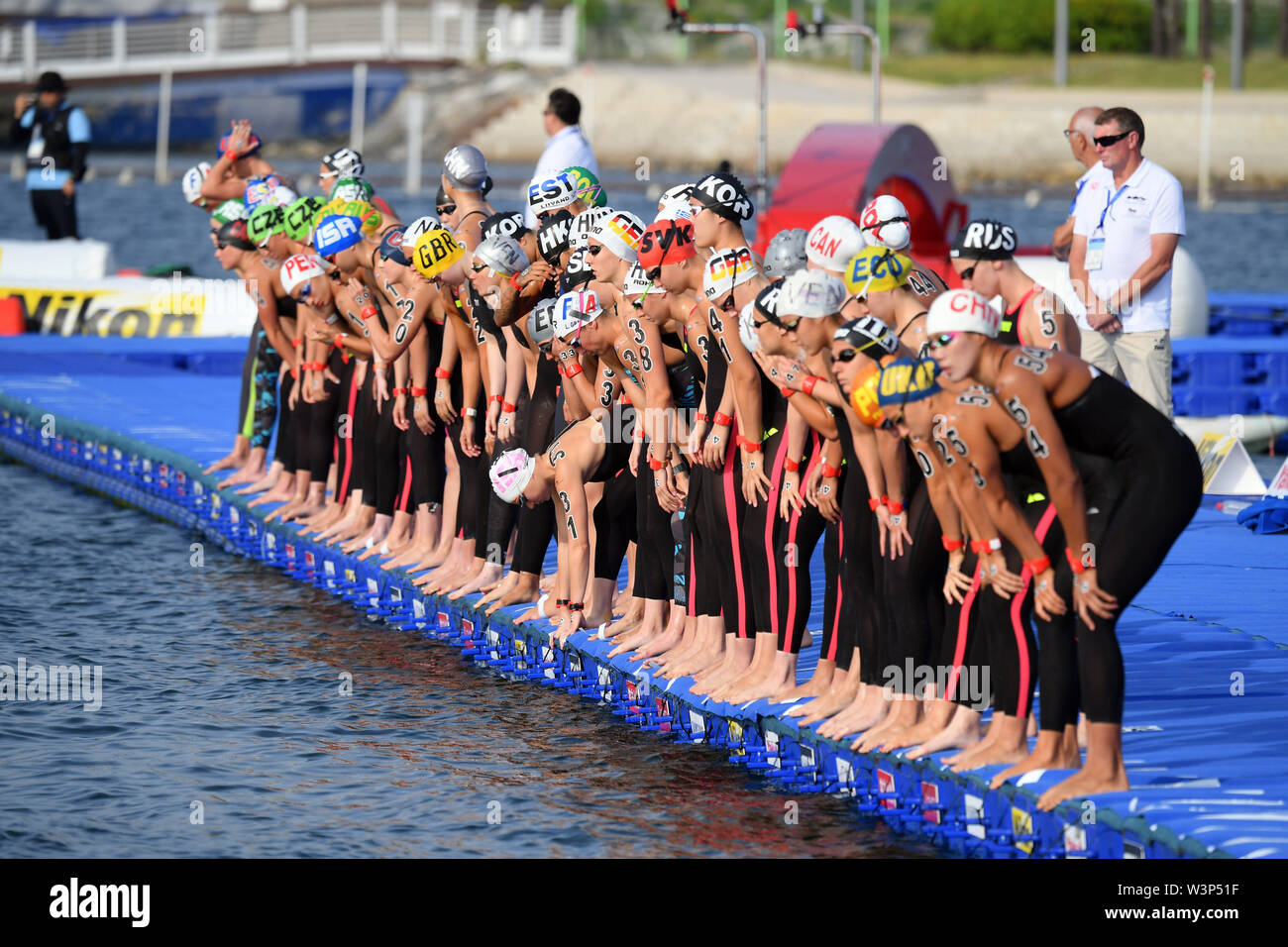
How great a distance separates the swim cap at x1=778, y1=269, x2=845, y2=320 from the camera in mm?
8273

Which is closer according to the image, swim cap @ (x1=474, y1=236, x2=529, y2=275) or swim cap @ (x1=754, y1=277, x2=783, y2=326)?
swim cap @ (x1=754, y1=277, x2=783, y2=326)

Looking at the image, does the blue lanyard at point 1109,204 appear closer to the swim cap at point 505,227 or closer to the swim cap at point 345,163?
the swim cap at point 505,227

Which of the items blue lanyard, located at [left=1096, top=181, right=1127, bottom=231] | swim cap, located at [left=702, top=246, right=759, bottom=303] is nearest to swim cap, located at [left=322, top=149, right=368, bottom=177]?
swim cap, located at [left=702, top=246, right=759, bottom=303]

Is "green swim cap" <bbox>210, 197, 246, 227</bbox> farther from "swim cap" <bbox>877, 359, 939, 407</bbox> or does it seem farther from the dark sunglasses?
"swim cap" <bbox>877, 359, 939, 407</bbox>

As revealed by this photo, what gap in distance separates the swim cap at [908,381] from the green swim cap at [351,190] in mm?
6025

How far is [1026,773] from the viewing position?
25.4 feet

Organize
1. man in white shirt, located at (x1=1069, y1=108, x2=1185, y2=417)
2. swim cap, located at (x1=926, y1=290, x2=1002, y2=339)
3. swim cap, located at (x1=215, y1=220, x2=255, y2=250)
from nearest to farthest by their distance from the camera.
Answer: swim cap, located at (x1=926, y1=290, x2=1002, y2=339) → man in white shirt, located at (x1=1069, y1=108, x2=1185, y2=417) → swim cap, located at (x1=215, y1=220, x2=255, y2=250)

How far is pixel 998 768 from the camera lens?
7.89 m

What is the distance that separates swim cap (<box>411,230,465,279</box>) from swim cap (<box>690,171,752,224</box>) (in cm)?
209

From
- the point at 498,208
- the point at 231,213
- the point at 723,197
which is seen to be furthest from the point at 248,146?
the point at 498,208

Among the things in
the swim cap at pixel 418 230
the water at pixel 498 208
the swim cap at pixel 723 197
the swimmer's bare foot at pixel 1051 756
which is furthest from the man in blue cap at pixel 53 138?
the water at pixel 498 208

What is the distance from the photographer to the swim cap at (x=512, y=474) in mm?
10734

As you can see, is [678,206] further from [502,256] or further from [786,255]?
[502,256]

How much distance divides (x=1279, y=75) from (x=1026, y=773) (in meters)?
58.7
